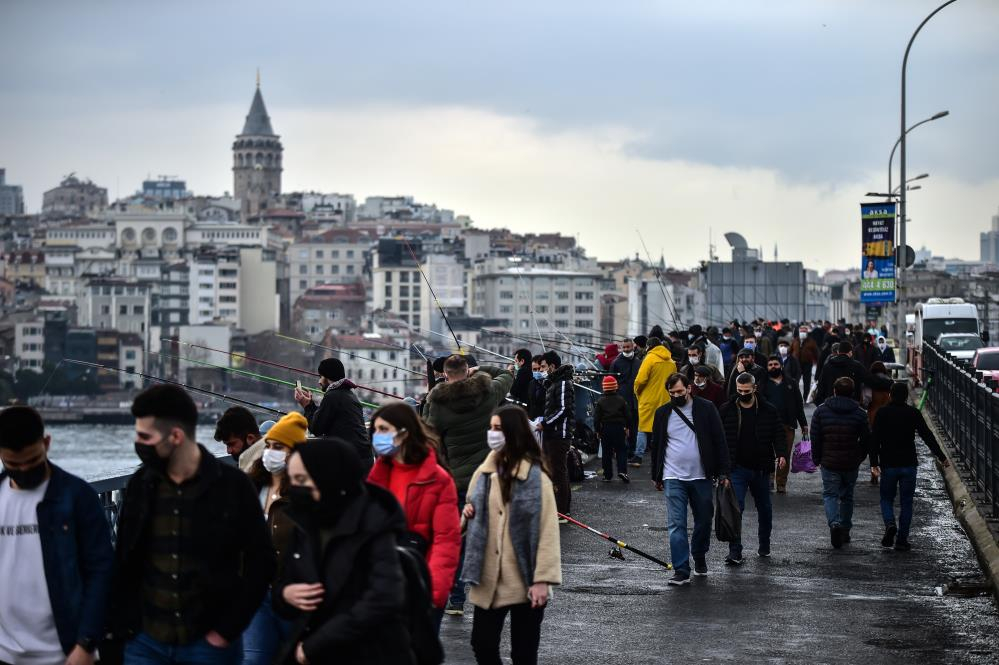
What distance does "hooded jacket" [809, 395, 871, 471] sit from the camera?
13.2 meters

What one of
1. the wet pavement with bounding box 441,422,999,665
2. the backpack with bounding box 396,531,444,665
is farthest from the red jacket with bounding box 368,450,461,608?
the wet pavement with bounding box 441,422,999,665

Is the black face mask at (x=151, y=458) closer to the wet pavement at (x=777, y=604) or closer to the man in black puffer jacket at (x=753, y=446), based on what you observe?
the wet pavement at (x=777, y=604)

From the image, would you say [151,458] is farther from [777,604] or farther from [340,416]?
[777,604]

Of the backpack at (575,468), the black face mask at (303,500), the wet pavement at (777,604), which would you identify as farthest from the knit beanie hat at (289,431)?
the backpack at (575,468)

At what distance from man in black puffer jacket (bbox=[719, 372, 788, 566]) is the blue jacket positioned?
7237mm

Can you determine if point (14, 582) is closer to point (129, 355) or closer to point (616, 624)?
point (616, 624)

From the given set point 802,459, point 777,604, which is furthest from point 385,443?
point 802,459

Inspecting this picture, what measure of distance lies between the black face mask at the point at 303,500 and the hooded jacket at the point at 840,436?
28.2 ft

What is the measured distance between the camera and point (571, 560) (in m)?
12.2

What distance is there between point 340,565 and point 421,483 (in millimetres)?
1754

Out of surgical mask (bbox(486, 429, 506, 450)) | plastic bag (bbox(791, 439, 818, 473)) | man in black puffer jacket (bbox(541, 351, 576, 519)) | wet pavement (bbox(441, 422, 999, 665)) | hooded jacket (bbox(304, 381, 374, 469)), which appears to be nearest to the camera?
surgical mask (bbox(486, 429, 506, 450))

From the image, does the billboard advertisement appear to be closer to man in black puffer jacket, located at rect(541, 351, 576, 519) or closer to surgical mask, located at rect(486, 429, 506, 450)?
man in black puffer jacket, located at rect(541, 351, 576, 519)

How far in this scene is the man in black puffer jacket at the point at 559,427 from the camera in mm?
13836

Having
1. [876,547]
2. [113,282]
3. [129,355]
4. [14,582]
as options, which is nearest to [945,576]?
[876,547]
